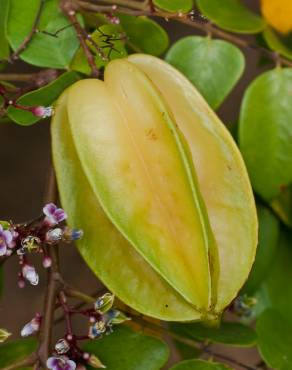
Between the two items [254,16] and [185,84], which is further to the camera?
[254,16]

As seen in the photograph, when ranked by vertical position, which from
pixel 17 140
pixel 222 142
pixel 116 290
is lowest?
pixel 17 140

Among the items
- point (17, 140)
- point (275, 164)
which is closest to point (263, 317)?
point (275, 164)

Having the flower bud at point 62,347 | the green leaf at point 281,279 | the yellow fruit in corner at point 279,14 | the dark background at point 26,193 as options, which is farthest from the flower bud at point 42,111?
the dark background at point 26,193

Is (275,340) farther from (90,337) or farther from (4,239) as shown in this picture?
(4,239)

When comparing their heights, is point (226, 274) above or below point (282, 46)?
below

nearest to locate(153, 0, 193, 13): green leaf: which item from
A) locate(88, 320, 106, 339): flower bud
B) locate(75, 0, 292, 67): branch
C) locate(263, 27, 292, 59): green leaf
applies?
locate(75, 0, 292, 67): branch

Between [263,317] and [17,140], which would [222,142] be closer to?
[263,317]

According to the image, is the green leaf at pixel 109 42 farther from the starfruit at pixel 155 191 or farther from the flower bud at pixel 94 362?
the flower bud at pixel 94 362
